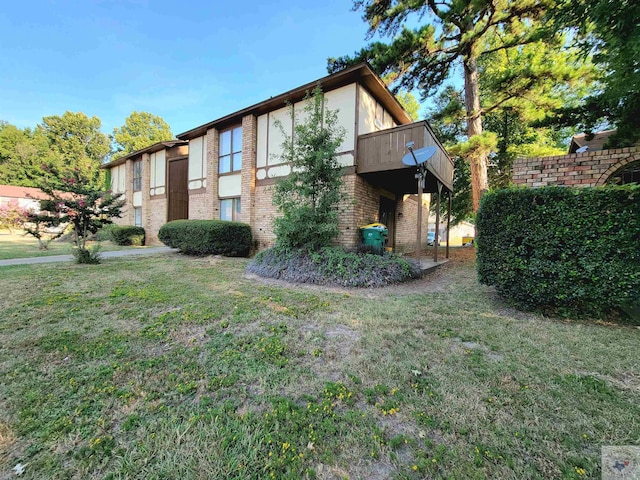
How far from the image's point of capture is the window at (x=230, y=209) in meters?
10.6

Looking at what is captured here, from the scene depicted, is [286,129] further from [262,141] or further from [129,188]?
[129,188]

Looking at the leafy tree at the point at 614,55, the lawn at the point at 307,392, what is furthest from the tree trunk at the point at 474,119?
the lawn at the point at 307,392

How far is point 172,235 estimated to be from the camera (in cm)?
972

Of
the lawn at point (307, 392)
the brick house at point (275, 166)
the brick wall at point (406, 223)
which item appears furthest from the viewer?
the brick wall at point (406, 223)

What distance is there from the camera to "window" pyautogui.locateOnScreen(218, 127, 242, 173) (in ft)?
34.3

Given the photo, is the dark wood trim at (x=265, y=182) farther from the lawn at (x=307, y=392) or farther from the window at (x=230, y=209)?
the lawn at (x=307, y=392)

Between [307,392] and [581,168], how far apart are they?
18.9ft

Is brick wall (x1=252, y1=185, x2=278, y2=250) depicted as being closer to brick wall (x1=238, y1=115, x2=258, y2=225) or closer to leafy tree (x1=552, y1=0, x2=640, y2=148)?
brick wall (x1=238, y1=115, x2=258, y2=225)

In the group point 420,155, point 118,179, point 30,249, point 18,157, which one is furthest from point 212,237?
point 18,157

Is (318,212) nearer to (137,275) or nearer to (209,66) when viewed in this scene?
(137,275)

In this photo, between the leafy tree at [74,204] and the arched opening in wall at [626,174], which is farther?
the leafy tree at [74,204]

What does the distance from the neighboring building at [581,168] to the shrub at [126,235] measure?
632 inches

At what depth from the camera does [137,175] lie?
1566 cm

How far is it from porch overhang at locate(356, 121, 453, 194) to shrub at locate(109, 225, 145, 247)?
41.4ft
